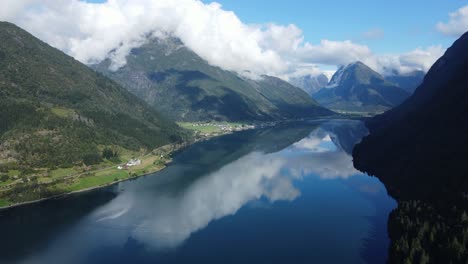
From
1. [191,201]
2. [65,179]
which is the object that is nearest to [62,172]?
[65,179]

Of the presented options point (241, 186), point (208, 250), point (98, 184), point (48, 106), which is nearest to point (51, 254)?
point (208, 250)

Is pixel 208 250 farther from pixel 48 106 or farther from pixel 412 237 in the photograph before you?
pixel 48 106

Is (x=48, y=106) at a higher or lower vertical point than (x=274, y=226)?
higher

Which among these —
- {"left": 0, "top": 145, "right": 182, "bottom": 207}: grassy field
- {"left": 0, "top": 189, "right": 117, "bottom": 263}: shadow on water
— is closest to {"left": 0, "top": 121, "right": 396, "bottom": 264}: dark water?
{"left": 0, "top": 189, "right": 117, "bottom": 263}: shadow on water

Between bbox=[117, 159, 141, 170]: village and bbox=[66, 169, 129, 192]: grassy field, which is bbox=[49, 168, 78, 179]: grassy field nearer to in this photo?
bbox=[66, 169, 129, 192]: grassy field

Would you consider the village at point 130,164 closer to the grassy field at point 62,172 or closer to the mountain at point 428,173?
the grassy field at point 62,172

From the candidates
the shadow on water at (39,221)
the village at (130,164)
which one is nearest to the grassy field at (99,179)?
the village at (130,164)

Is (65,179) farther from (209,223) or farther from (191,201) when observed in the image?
(209,223)
